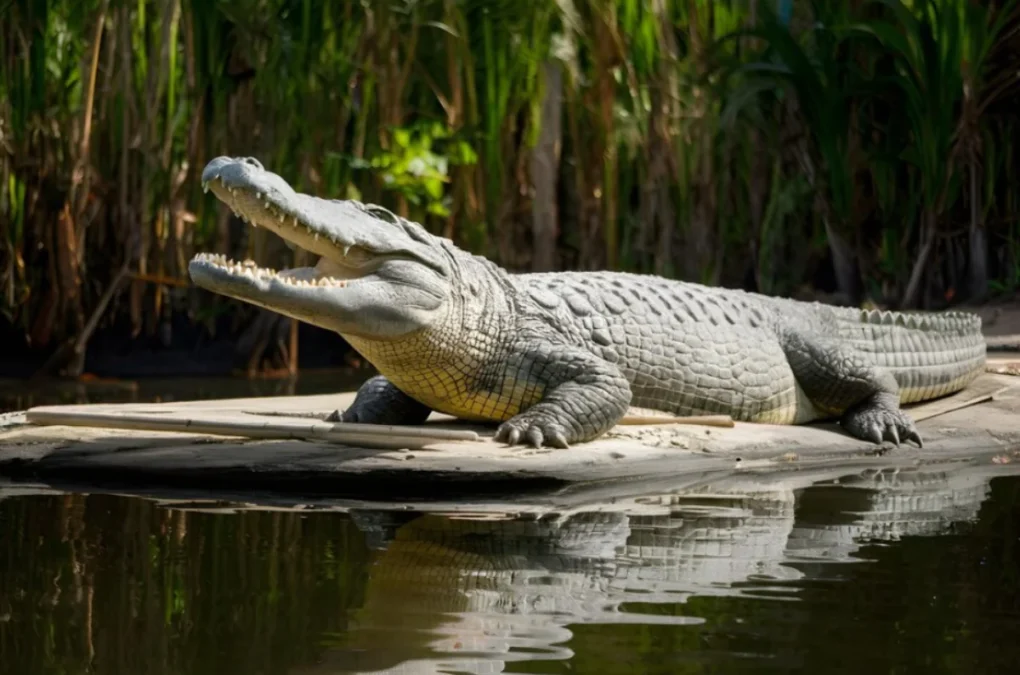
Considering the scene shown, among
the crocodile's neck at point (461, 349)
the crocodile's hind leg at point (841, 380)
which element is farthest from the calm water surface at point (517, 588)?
the crocodile's hind leg at point (841, 380)

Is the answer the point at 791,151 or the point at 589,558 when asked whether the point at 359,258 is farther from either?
the point at 791,151

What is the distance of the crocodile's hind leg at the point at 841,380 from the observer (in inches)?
252

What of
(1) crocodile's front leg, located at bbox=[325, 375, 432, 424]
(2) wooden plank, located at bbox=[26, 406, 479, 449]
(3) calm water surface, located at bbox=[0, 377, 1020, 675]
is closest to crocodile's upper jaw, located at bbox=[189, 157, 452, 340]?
(2) wooden plank, located at bbox=[26, 406, 479, 449]

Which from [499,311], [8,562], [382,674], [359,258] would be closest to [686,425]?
[499,311]

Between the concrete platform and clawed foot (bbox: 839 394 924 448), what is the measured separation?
76 millimetres

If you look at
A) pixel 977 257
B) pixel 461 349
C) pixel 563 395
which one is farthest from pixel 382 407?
pixel 977 257

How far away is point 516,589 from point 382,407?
2.66 metres

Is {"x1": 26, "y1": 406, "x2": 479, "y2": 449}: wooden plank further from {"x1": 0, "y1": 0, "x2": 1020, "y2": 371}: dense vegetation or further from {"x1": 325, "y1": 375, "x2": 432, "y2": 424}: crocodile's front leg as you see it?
{"x1": 0, "y1": 0, "x2": 1020, "y2": 371}: dense vegetation

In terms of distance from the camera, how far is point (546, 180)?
1020 centimetres

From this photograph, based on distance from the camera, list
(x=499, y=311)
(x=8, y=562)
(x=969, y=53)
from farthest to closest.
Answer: (x=969, y=53) → (x=499, y=311) → (x=8, y=562)

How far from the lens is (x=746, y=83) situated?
9.91 meters

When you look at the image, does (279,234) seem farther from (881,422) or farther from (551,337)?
(881,422)

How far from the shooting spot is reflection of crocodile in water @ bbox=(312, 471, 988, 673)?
2844mm

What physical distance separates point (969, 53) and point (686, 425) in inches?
192
